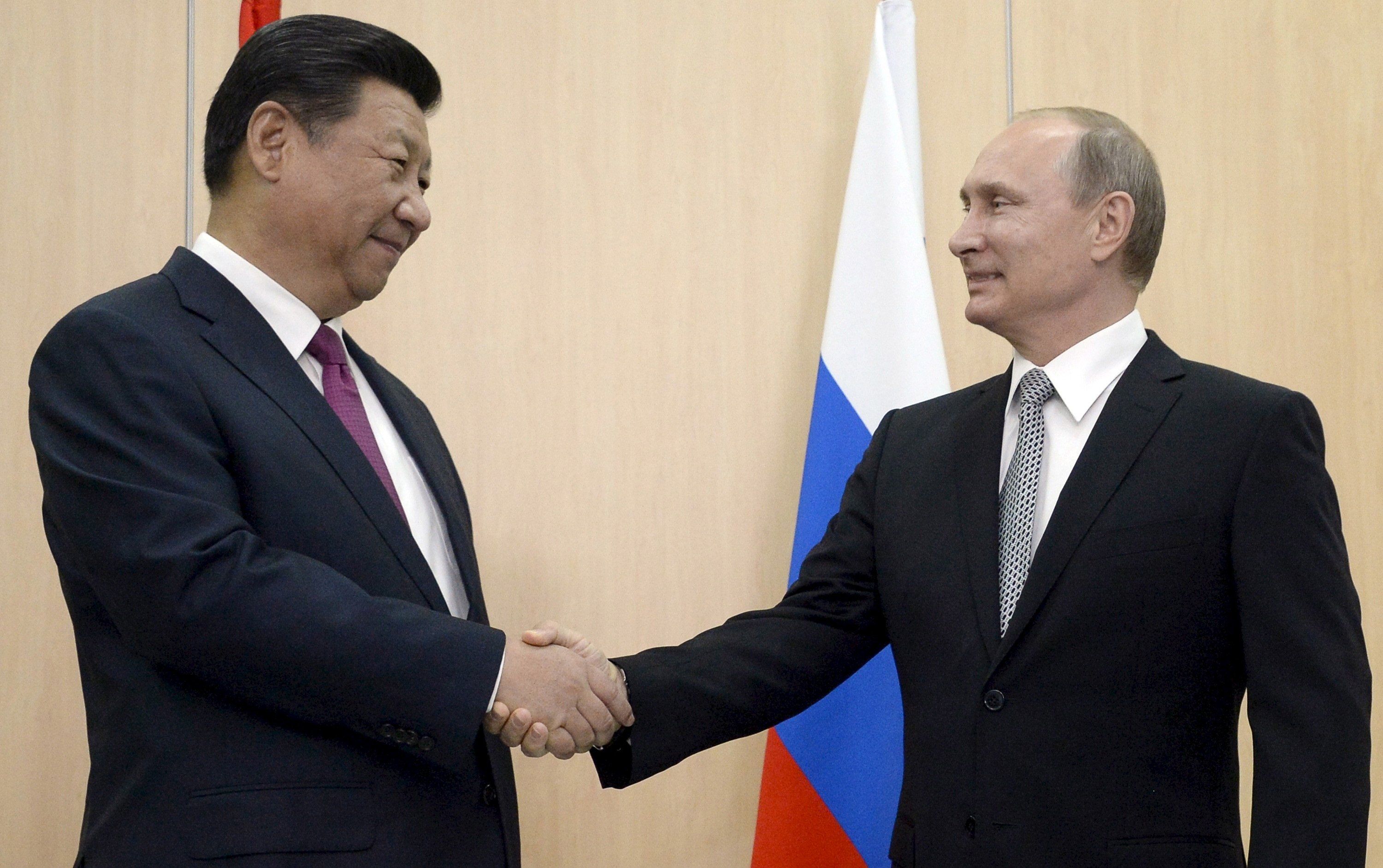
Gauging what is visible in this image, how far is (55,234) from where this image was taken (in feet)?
10.3

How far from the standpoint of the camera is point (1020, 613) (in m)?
1.84

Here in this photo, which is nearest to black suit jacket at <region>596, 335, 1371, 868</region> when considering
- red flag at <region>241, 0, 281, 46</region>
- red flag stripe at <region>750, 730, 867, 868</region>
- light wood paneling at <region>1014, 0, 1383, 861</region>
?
red flag stripe at <region>750, 730, 867, 868</region>

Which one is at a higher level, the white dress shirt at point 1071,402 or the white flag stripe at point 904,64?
the white flag stripe at point 904,64

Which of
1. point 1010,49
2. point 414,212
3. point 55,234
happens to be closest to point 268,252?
point 414,212

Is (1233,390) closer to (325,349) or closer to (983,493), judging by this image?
(983,493)

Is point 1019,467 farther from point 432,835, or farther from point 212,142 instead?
point 212,142

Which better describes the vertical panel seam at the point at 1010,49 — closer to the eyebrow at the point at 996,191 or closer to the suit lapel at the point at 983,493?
the eyebrow at the point at 996,191

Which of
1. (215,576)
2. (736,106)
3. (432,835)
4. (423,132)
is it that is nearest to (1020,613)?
(432,835)

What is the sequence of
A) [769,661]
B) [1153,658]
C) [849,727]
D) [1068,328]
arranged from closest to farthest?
[1153,658] < [1068,328] < [769,661] < [849,727]

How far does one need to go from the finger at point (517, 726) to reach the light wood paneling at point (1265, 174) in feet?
6.79

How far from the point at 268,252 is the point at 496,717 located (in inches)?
31.7

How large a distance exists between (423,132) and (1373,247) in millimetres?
2475

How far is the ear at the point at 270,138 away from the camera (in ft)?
6.65

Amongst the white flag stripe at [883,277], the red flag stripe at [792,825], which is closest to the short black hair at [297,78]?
the white flag stripe at [883,277]
